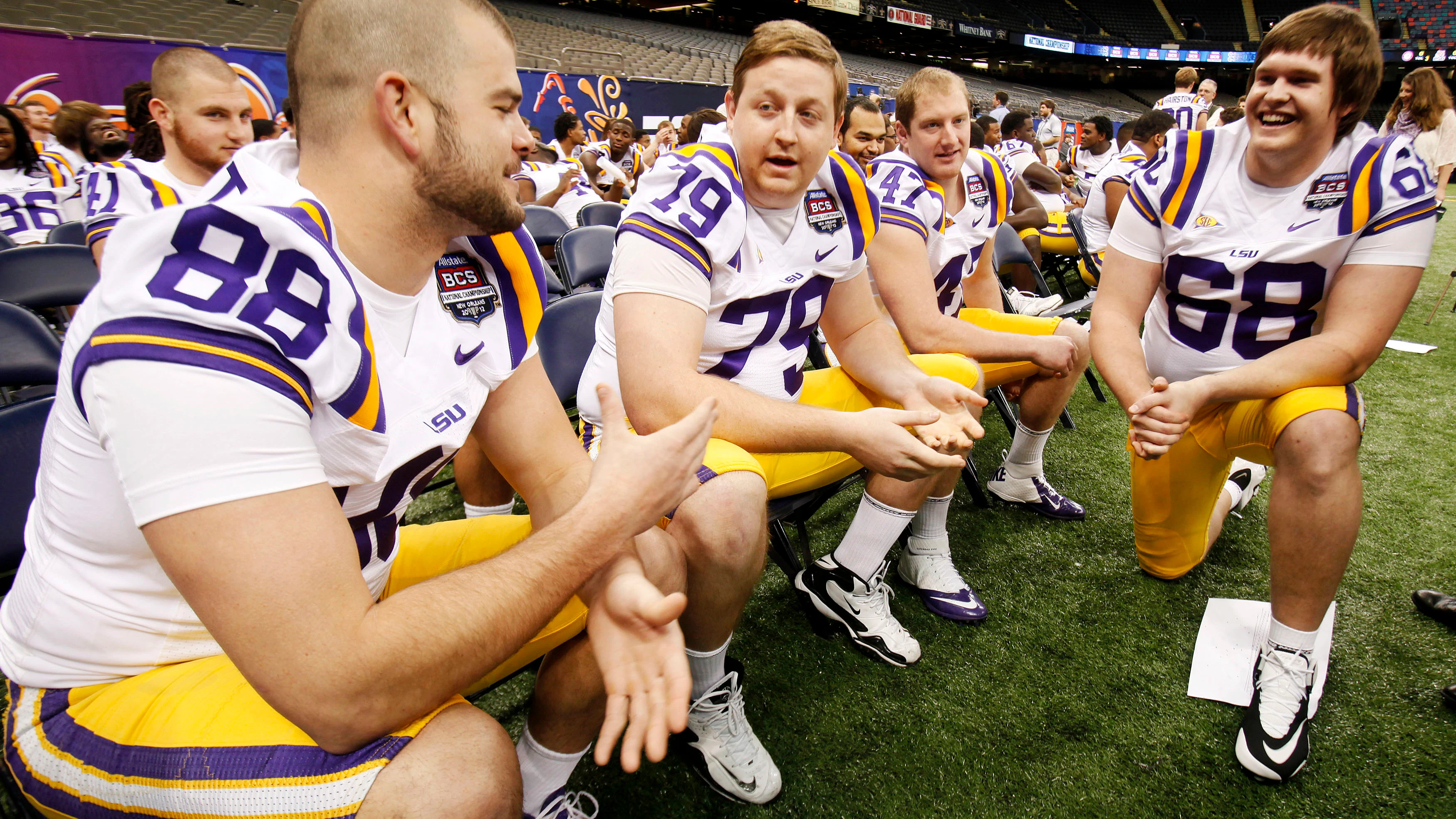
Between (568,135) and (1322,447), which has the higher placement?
(568,135)

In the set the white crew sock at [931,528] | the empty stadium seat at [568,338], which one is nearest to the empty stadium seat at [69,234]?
the empty stadium seat at [568,338]

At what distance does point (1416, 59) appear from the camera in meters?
27.1

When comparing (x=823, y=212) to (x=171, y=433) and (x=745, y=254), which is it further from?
(x=171, y=433)

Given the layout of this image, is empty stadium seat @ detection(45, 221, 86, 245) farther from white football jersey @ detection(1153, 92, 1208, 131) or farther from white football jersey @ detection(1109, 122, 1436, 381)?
white football jersey @ detection(1153, 92, 1208, 131)

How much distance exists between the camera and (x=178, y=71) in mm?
2848

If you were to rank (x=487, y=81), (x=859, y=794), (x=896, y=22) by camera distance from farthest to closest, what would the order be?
(x=896, y=22), (x=859, y=794), (x=487, y=81)

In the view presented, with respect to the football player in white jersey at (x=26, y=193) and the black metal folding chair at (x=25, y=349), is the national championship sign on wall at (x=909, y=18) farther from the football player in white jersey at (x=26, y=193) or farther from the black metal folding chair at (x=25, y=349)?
the black metal folding chair at (x=25, y=349)

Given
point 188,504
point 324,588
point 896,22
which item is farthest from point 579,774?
point 896,22

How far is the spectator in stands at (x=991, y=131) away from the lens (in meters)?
7.51

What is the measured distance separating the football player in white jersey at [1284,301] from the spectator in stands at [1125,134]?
516 cm

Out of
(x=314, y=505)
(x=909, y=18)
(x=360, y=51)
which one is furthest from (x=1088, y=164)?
(x=909, y=18)

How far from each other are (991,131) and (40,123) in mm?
10256

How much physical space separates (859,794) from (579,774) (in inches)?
26.0

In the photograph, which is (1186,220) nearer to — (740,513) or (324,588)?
(740,513)
